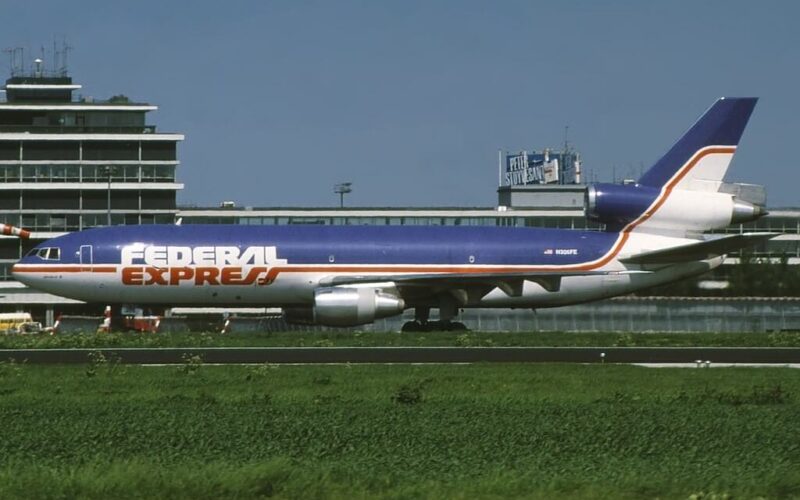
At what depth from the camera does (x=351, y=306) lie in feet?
145

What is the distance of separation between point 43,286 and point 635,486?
124 ft

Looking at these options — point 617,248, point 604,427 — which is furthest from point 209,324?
point 604,427

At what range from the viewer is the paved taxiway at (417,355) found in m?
29.9

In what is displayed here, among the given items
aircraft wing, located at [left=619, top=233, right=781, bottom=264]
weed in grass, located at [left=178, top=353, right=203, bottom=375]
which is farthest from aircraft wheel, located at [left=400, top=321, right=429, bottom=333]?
weed in grass, located at [left=178, top=353, right=203, bottom=375]

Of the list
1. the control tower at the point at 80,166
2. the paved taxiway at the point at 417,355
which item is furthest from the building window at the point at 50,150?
the paved taxiway at the point at 417,355

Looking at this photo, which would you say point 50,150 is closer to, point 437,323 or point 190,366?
point 437,323

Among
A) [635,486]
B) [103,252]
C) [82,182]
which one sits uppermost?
[82,182]

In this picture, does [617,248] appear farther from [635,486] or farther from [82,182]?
[82,182]

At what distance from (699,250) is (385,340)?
14.9 meters

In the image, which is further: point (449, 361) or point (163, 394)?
point (449, 361)

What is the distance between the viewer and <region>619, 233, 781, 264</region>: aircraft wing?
44750 mm

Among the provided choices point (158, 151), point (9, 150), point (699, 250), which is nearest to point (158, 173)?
point (158, 151)

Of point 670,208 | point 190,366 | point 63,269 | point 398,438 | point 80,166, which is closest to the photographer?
point 398,438

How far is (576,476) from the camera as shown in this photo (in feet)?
40.5
